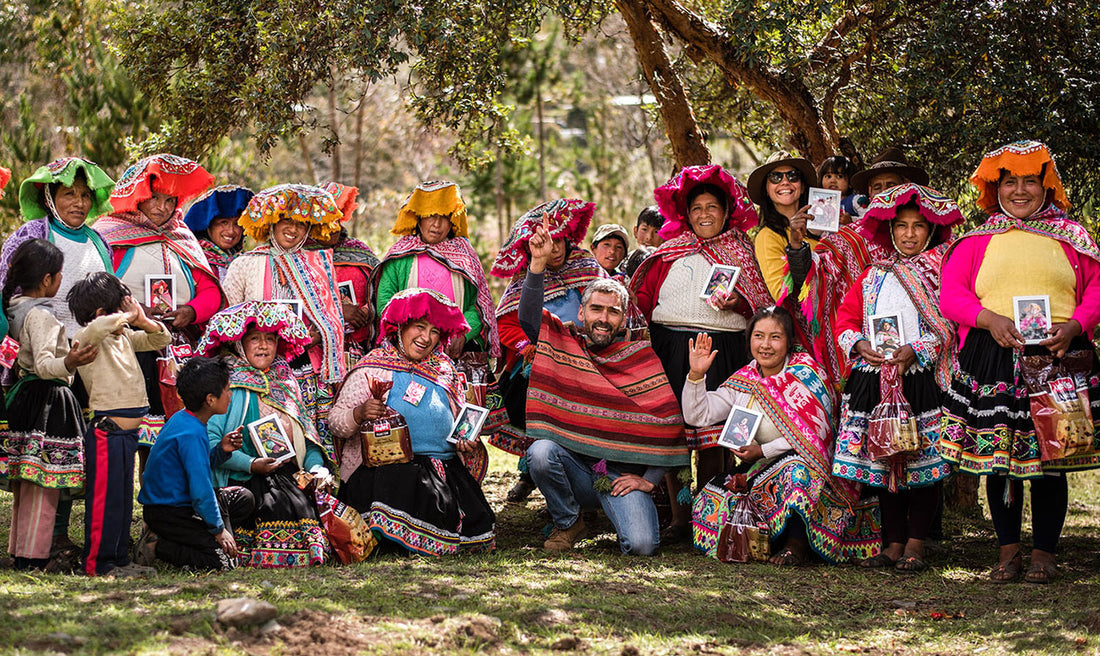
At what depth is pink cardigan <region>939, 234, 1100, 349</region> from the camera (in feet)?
18.3

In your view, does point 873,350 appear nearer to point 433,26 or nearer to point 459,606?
point 459,606

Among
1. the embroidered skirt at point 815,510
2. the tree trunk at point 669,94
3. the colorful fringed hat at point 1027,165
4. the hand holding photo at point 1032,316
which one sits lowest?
the embroidered skirt at point 815,510

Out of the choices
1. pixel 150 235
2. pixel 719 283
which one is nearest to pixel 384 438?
pixel 150 235

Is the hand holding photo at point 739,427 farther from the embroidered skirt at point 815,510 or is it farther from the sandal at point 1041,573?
the sandal at point 1041,573

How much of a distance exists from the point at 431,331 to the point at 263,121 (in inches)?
71.2

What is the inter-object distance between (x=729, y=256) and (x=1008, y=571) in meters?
2.27

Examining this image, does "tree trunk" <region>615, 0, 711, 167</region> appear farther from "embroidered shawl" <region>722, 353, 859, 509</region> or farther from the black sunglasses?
"embroidered shawl" <region>722, 353, 859, 509</region>

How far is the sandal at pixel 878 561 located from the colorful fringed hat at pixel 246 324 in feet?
10.4

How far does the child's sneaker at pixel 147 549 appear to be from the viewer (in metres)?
5.58

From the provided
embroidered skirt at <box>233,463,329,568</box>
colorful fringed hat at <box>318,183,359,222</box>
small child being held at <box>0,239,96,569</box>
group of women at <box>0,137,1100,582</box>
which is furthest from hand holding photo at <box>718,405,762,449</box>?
small child being held at <box>0,239,96,569</box>

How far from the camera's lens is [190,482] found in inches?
211

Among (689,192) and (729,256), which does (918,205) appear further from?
(689,192)

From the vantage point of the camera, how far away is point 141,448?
249 inches

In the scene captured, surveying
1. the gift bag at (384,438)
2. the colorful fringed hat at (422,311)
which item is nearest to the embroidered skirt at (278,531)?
→ the gift bag at (384,438)
